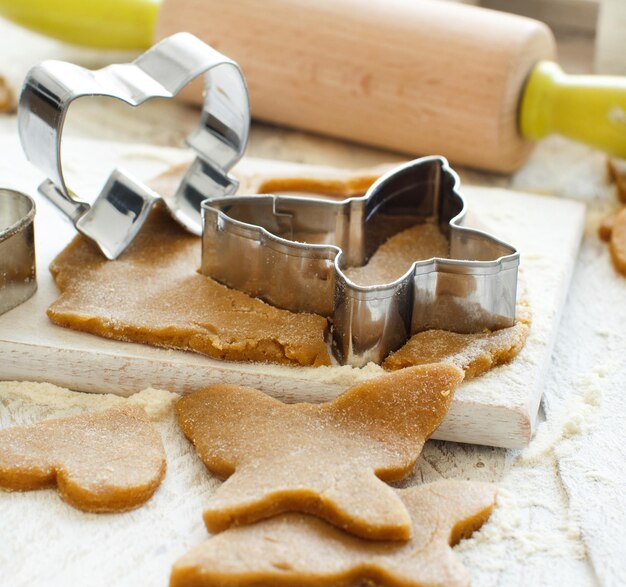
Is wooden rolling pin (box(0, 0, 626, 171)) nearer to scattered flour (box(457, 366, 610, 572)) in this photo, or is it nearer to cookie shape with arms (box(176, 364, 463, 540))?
scattered flour (box(457, 366, 610, 572))

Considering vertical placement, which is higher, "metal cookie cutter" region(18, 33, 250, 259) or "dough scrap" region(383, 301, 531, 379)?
"metal cookie cutter" region(18, 33, 250, 259)

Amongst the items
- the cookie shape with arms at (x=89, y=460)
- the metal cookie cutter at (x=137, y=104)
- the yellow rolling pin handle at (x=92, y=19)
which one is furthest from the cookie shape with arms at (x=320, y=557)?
the yellow rolling pin handle at (x=92, y=19)

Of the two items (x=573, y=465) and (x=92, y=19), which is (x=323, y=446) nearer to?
(x=573, y=465)

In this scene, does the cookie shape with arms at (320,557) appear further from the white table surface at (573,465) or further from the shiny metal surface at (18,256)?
the shiny metal surface at (18,256)

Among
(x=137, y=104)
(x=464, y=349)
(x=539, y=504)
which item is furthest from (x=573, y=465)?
(x=137, y=104)

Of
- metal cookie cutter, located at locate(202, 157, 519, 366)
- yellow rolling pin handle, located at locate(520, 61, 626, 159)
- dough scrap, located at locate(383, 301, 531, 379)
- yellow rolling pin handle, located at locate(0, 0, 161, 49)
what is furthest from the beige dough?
yellow rolling pin handle, located at locate(0, 0, 161, 49)
